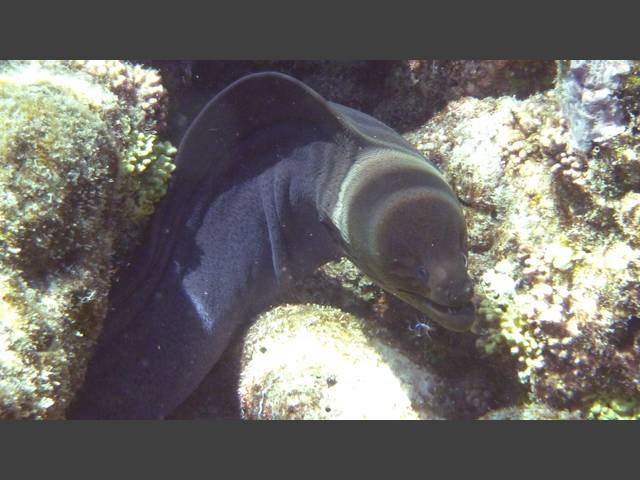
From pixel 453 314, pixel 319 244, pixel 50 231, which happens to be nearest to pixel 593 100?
pixel 453 314

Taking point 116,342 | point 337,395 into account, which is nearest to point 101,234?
point 116,342

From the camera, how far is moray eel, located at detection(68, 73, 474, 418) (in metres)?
3.49

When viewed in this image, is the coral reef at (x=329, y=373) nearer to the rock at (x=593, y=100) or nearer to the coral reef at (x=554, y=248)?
the coral reef at (x=554, y=248)

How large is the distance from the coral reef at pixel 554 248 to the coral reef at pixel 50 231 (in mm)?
2577

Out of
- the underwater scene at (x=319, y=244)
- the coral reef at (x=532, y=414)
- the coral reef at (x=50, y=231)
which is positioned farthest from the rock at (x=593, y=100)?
the coral reef at (x=50, y=231)

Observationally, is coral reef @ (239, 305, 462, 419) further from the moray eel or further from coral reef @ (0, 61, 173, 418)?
coral reef @ (0, 61, 173, 418)

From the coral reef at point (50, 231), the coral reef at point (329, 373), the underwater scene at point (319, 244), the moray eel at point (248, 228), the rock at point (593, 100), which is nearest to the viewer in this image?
the coral reef at point (50, 231)

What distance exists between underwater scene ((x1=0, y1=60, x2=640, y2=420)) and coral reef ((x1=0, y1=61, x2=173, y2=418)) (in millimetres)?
11

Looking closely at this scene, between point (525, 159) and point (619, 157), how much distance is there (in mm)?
802

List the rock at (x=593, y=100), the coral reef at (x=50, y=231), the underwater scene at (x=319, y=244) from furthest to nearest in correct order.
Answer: the rock at (x=593, y=100), the underwater scene at (x=319, y=244), the coral reef at (x=50, y=231)

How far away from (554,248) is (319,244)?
1.89m

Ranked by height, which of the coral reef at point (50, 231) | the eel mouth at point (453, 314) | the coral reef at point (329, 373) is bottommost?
the coral reef at point (329, 373)

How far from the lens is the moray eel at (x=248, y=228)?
3.49 m

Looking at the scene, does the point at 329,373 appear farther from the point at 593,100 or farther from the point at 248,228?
the point at 593,100
